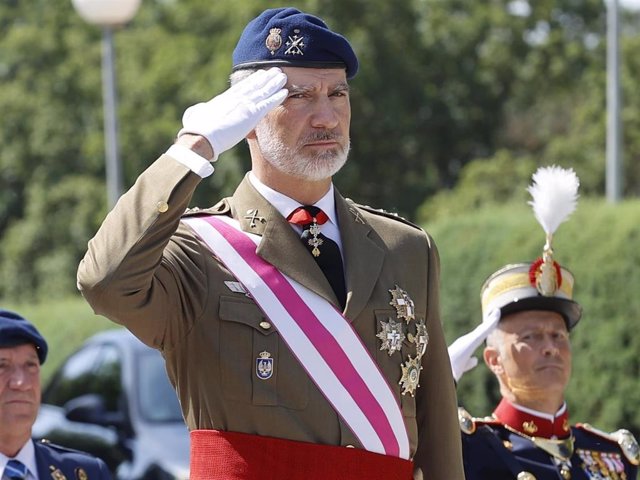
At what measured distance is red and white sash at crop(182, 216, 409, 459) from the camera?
3648 mm

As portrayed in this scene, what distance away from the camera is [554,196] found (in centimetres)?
514

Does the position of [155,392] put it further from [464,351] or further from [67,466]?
[464,351]

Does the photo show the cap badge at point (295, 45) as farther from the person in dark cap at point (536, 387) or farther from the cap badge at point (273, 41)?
the person in dark cap at point (536, 387)

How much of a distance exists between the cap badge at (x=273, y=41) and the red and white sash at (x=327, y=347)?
50 cm

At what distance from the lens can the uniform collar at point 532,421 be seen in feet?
17.5

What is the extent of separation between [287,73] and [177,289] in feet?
2.06

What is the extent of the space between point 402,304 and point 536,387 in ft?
5.45

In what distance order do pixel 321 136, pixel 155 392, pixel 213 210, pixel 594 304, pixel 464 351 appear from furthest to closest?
pixel 594 304
pixel 155 392
pixel 464 351
pixel 213 210
pixel 321 136

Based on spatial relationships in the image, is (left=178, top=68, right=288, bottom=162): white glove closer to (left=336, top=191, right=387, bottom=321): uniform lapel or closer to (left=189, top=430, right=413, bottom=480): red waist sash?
(left=336, top=191, right=387, bottom=321): uniform lapel

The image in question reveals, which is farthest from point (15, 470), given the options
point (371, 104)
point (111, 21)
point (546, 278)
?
point (371, 104)

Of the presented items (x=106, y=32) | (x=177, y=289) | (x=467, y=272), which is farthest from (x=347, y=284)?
(x=106, y=32)

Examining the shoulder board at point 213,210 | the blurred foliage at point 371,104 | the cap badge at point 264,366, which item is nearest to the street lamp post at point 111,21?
the blurred foliage at point 371,104

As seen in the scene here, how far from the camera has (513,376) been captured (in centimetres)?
540

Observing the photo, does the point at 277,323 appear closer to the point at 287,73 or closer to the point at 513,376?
the point at 287,73
